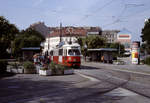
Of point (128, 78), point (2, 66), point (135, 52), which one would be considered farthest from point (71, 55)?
point (135, 52)

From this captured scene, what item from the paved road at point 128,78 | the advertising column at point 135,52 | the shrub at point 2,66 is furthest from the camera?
the advertising column at point 135,52

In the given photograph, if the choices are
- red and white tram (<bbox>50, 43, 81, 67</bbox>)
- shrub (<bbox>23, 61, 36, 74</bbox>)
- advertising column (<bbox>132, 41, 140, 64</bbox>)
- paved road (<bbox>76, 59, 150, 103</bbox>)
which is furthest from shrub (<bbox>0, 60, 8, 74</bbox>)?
advertising column (<bbox>132, 41, 140, 64</bbox>)

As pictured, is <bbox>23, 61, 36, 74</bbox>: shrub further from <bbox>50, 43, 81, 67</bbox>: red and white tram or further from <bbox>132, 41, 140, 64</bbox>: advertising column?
<bbox>132, 41, 140, 64</bbox>: advertising column

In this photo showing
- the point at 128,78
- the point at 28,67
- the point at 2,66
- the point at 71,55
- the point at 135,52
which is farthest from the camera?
the point at 135,52

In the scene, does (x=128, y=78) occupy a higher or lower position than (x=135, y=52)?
lower

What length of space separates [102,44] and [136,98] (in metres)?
60.1

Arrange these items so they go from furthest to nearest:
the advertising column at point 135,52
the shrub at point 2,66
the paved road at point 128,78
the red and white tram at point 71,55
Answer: the advertising column at point 135,52 → the red and white tram at point 71,55 → the shrub at point 2,66 → the paved road at point 128,78

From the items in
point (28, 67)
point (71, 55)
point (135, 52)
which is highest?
point (135, 52)

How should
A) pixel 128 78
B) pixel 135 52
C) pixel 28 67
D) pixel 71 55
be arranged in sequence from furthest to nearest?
pixel 135 52, pixel 71 55, pixel 28 67, pixel 128 78

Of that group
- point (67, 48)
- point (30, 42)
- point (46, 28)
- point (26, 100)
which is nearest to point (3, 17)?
point (67, 48)

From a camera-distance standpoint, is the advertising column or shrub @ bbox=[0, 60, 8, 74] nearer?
shrub @ bbox=[0, 60, 8, 74]

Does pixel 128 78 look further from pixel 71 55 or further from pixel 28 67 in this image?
pixel 71 55

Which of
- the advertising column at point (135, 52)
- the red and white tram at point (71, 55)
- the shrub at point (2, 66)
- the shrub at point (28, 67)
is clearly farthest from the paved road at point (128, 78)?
the advertising column at point (135, 52)

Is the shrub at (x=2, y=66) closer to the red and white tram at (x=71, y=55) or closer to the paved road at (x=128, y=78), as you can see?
the paved road at (x=128, y=78)
